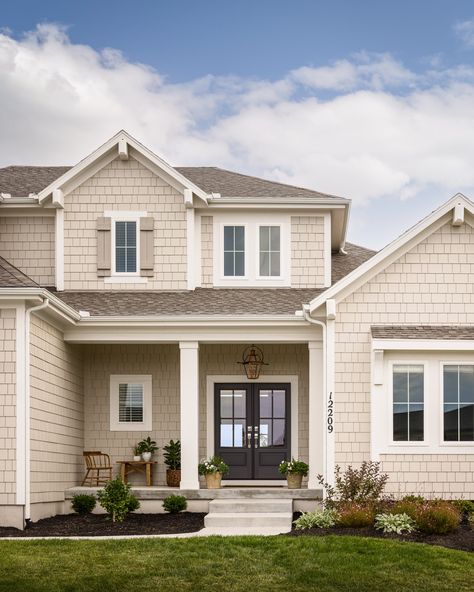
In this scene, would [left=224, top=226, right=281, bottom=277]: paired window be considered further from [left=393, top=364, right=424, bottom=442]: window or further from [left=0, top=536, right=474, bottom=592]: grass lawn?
[left=0, top=536, right=474, bottom=592]: grass lawn

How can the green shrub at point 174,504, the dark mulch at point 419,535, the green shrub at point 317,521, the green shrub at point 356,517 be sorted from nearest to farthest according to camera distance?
the dark mulch at point 419,535 < the green shrub at point 356,517 < the green shrub at point 317,521 < the green shrub at point 174,504

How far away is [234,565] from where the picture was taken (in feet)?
42.2

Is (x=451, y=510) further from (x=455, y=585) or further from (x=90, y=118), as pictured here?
(x=90, y=118)

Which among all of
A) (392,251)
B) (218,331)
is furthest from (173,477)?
(392,251)

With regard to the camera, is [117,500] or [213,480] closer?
[117,500]

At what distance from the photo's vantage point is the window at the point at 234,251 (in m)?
21.4

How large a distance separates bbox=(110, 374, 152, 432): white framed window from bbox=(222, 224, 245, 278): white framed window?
2771 mm

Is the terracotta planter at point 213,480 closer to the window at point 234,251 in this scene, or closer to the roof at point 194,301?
the roof at point 194,301

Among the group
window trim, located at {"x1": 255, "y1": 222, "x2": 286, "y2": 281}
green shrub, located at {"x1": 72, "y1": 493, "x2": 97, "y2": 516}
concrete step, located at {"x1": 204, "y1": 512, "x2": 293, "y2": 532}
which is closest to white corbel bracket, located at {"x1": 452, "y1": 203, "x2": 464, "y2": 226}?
window trim, located at {"x1": 255, "y1": 222, "x2": 286, "y2": 281}

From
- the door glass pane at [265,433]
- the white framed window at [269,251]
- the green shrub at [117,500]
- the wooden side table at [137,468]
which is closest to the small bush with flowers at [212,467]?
the wooden side table at [137,468]

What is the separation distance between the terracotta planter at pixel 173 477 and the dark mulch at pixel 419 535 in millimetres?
5153

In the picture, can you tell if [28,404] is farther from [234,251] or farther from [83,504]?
Result: [234,251]

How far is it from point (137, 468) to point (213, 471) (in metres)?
2.27

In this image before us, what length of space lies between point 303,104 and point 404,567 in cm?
1740
